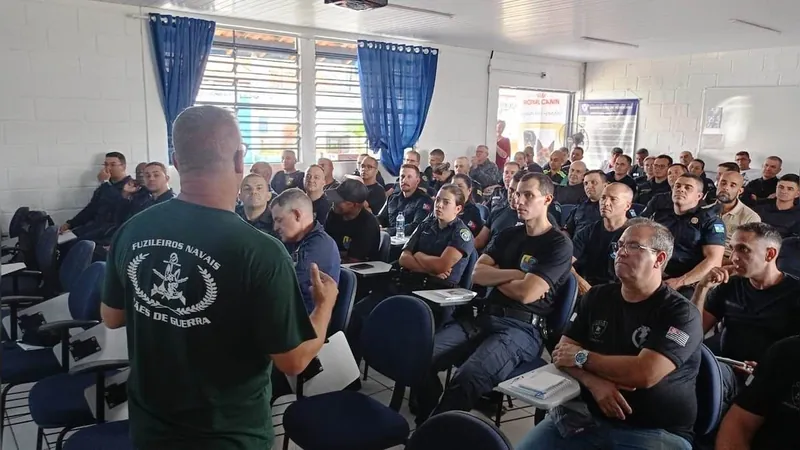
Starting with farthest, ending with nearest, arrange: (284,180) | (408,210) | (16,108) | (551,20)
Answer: (284,180)
(551,20)
(16,108)
(408,210)

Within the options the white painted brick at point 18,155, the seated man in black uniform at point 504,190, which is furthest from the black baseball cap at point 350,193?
the white painted brick at point 18,155

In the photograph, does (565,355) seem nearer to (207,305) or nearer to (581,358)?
(581,358)

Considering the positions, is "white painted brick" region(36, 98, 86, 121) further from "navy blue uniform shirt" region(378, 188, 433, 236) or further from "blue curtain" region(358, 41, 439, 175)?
"blue curtain" region(358, 41, 439, 175)

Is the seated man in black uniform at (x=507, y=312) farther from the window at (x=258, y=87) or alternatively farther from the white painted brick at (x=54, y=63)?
the white painted brick at (x=54, y=63)

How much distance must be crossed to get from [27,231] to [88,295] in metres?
2.81

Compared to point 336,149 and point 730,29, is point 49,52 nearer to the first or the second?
point 336,149

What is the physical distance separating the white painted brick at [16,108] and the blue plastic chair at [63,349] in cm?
362

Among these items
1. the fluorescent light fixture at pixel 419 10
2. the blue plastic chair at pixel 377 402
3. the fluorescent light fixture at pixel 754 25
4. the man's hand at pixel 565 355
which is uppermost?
the fluorescent light fixture at pixel 754 25

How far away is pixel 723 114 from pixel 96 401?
9.44m

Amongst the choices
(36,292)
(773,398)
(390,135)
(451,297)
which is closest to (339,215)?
(451,297)

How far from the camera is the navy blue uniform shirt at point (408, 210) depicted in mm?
5395

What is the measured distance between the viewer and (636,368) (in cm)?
206

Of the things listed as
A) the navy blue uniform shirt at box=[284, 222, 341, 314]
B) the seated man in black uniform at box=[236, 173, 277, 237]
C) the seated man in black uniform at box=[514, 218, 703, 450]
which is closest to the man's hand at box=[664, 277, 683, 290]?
the seated man in black uniform at box=[514, 218, 703, 450]

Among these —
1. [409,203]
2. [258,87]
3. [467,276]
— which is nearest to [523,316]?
[467,276]
